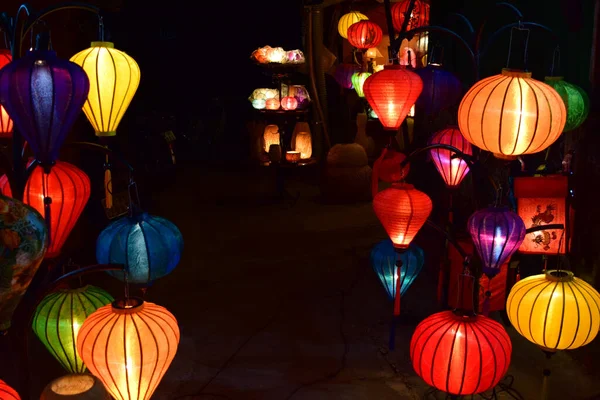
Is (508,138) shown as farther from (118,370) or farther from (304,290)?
(304,290)

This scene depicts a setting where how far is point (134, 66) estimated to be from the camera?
3.07 m

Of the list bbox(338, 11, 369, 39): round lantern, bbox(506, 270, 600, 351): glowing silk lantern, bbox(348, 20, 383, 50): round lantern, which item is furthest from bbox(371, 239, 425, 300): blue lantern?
bbox(338, 11, 369, 39): round lantern

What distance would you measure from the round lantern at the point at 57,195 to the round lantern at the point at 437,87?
2.78 meters

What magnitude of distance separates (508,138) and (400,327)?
2569 mm

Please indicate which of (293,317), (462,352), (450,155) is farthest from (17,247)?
(293,317)

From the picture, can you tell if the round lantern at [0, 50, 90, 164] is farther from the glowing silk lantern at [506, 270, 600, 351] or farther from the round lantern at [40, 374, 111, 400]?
the glowing silk lantern at [506, 270, 600, 351]

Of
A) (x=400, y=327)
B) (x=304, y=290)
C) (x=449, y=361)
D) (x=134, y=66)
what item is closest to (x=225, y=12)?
(x=304, y=290)

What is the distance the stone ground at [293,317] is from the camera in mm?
4254

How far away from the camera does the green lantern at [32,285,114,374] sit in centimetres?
280

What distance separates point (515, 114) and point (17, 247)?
7.88ft

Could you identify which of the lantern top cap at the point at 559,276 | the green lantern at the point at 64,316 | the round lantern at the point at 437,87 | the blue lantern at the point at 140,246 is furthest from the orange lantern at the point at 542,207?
the green lantern at the point at 64,316

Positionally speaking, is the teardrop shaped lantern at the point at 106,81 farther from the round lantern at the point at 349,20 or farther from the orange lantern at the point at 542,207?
the round lantern at the point at 349,20

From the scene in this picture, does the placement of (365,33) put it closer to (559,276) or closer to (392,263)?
(392,263)

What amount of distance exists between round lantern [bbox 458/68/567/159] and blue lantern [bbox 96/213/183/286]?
5.61 feet
